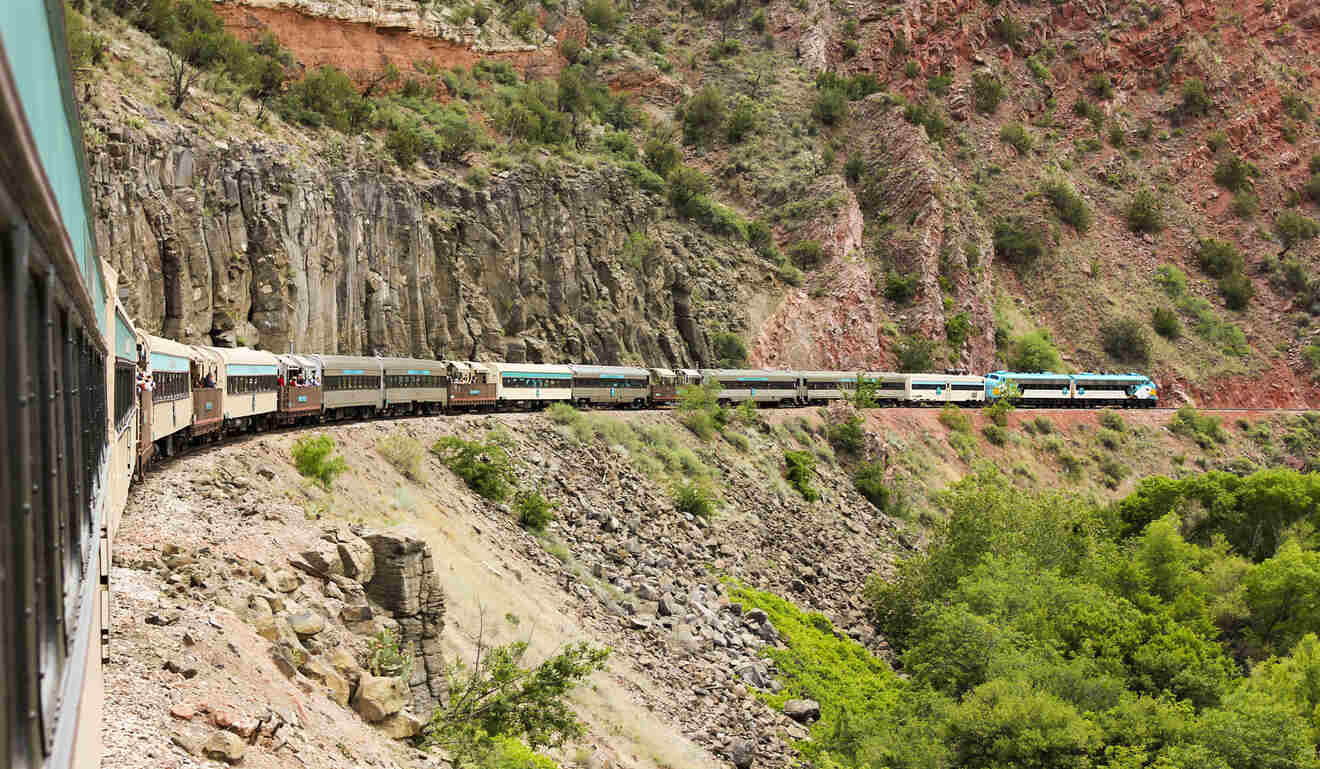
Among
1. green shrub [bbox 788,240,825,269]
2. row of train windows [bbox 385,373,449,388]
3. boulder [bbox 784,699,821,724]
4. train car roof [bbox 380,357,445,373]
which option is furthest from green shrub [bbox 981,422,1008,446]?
boulder [bbox 784,699,821,724]

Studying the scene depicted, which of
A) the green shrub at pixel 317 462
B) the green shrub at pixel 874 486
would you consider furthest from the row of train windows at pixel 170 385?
the green shrub at pixel 874 486

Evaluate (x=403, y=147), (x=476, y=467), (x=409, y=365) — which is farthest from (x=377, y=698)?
(x=403, y=147)

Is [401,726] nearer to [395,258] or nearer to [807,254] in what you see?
[395,258]

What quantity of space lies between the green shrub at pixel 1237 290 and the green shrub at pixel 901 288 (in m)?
31.9

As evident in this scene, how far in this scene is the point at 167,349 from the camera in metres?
20.9

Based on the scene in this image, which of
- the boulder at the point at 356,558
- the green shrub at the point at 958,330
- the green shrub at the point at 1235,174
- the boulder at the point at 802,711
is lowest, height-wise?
the boulder at the point at 802,711

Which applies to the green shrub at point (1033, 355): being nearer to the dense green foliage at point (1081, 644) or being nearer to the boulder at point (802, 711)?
the dense green foliage at point (1081, 644)

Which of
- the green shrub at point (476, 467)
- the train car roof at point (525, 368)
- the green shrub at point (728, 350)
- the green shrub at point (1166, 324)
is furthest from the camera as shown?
the green shrub at point (1166, 324)

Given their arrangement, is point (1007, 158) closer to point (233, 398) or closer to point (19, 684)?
point (233, 398)

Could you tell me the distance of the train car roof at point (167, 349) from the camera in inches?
754

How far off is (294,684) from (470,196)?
155ft

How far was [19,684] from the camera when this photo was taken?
11.3 ft

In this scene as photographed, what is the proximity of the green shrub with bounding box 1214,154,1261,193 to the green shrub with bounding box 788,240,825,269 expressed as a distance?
46.6 meters

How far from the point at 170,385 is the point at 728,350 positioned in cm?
4818
